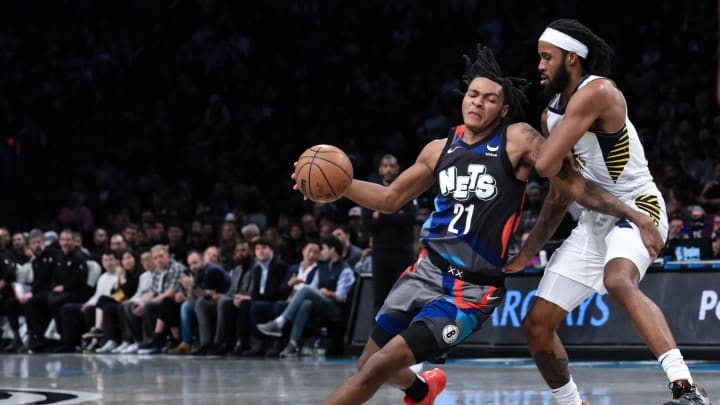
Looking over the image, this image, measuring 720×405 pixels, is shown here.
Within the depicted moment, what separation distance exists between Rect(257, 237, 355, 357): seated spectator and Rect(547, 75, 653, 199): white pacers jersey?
8.07 metres

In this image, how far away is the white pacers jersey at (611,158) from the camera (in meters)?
6.62

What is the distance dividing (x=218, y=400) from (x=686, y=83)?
36.8 ft

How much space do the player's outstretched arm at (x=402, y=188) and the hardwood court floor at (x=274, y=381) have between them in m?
2.41

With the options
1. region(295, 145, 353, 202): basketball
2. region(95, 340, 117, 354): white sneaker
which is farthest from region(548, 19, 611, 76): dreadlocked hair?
region(95, 340, 117, 354): white sneaker

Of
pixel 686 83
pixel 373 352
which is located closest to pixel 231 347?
pixel 686 83

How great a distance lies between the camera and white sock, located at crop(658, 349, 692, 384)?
6191 millimetres

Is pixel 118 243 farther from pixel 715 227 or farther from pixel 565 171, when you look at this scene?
pixel 565 171

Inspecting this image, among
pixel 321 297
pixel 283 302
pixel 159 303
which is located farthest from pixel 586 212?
pixel 159 303

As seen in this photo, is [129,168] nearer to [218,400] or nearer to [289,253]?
[289,253]

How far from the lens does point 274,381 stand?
1075 centimetres

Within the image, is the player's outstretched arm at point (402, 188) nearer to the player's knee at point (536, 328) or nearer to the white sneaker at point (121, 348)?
the player's knee at point (536, 328)

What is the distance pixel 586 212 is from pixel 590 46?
908 mm

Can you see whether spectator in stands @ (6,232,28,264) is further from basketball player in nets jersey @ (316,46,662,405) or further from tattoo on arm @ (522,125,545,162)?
tattoo on arm @ (522,125,545,162)

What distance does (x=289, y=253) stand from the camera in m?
16.7
